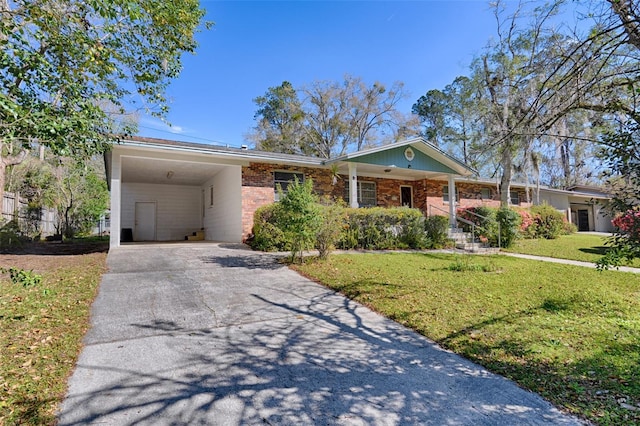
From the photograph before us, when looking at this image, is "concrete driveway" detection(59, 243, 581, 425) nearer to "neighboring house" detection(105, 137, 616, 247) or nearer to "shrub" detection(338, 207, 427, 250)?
"shrub" detection(338, 207, 427, 250)

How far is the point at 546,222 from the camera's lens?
52.2 ft

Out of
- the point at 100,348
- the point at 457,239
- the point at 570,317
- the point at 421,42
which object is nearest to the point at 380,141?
the point at 457,239

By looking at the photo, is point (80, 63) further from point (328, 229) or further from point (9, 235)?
point (9, 235)

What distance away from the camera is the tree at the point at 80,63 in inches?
158

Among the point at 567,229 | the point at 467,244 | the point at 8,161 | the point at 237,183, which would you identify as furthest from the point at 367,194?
the point at 8,161

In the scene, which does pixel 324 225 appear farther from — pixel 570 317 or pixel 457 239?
pixel 457 239

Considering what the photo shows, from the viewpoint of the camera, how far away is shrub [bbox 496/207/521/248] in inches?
509

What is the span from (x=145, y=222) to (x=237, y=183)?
23.2 feet

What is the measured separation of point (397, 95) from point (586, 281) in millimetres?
27054

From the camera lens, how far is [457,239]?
13.4 metres

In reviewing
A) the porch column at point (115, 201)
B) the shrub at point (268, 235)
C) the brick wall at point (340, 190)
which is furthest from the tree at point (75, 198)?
the shrub at point (268, 235)

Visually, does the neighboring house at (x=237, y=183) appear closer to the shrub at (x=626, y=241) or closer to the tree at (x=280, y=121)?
the shrub at (x=626, y=241)

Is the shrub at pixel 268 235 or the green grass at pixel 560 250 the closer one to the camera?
the shrub at pixel 268 235

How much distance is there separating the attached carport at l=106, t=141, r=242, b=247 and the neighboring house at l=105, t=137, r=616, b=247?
33mm
